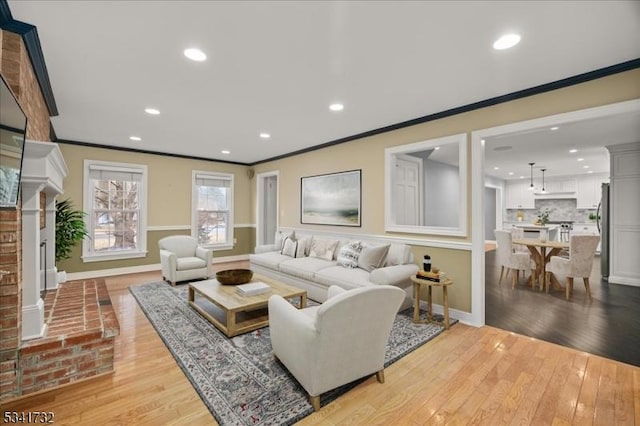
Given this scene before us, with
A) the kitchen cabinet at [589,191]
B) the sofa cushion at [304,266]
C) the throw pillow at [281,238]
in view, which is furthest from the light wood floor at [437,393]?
the kitchen cabinet at [589,191]

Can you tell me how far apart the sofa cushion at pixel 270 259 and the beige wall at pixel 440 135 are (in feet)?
3.08

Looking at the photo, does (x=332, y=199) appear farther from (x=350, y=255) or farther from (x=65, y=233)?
(x=65, y=233)

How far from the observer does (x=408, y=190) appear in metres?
5.09

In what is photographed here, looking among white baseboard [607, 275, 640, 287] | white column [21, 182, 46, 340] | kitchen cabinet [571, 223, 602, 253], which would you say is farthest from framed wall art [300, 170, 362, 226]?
kitchen cabinet [571, 223, 602, 253]

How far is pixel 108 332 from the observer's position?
7.49 ft

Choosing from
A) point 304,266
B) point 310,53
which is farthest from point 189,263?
point 310,53

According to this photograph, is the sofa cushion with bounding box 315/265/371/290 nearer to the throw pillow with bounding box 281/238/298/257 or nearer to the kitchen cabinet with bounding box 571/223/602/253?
the throw pillow with bounding box 281/238/298/257

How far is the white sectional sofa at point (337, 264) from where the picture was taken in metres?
3.46

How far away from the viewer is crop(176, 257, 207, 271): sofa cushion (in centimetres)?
473

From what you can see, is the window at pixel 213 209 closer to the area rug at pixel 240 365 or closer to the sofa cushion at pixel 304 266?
the sofa cushion at pixel 304 266

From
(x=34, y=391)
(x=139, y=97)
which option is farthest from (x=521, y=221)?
(x=34, y=391)

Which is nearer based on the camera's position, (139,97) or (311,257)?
(139,97)

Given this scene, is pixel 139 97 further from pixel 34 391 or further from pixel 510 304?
pixel 510 304

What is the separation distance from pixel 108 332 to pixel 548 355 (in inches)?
151
